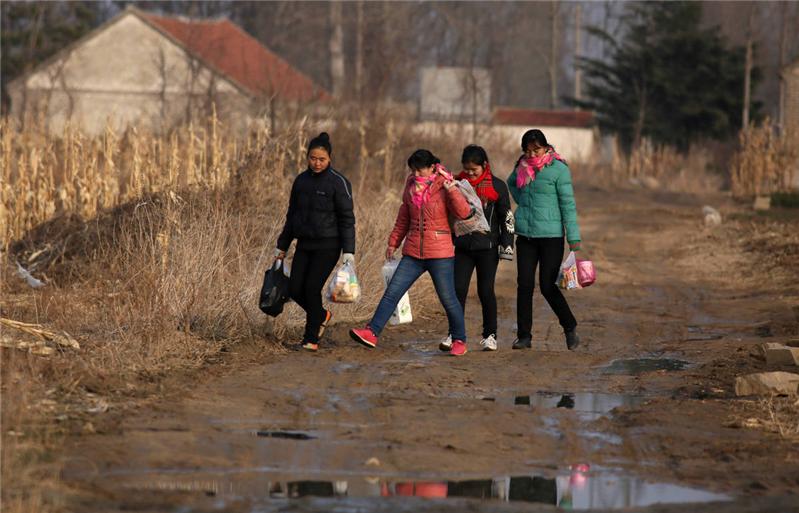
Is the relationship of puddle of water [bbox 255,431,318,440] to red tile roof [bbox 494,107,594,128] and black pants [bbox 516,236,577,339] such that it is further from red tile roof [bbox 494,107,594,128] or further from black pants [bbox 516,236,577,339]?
red tile roof [bbox 494,107,594,128]

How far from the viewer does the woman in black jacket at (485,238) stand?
35.0 feet

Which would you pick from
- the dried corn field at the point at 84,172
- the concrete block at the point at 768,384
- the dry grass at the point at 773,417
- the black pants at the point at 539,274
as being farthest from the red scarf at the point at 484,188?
the dried corn field at the point at 84,172

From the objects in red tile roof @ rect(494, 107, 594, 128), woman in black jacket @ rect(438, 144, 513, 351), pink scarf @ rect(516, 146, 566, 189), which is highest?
pink scarf @ rect(516, 146, 566, 189)

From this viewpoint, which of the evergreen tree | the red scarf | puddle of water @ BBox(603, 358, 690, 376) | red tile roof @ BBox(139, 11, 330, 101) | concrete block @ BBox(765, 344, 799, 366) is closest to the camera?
concrete block @ BBox(765, 344, 799, 366)

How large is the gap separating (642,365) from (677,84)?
45.1 metres

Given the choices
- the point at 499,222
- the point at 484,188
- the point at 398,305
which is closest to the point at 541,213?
the point at 499,222

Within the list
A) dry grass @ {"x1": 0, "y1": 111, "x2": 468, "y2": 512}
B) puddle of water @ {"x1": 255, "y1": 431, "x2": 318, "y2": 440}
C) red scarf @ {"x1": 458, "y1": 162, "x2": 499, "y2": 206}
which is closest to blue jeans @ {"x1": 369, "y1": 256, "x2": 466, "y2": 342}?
red scarf @ {"x1": 458, "y1": 162, "x2": 499, "y2": 206}

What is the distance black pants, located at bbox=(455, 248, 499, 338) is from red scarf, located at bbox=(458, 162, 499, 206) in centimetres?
41

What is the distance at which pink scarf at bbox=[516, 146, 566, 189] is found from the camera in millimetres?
10828

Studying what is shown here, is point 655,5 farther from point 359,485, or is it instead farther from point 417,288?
point 359,485

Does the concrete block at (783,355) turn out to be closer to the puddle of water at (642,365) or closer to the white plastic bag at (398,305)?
the puddle of water at (642,365)

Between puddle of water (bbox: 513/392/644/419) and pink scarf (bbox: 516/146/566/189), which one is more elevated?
pink scarf (bbox: 516/146/566/189)

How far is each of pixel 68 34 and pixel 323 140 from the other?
5055cm

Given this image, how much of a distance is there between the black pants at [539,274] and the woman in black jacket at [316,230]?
1.48 meters
